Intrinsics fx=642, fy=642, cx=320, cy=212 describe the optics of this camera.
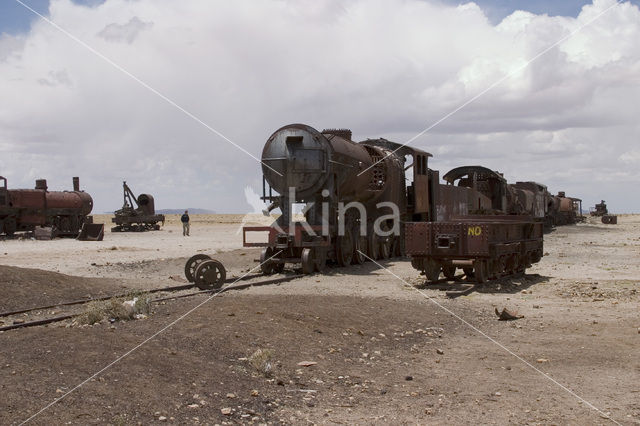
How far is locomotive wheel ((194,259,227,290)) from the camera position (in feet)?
46.4

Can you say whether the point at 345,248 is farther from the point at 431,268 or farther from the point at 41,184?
the point at 41,184

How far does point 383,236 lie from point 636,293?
10.2m

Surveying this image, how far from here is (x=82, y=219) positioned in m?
40.2

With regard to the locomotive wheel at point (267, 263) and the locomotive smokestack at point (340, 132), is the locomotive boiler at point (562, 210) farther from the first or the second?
the locomotive wheel at point (267, 263)

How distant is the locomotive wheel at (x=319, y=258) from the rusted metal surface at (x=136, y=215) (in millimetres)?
27935

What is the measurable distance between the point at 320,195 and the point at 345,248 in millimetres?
2077

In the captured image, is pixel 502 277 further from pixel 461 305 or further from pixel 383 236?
pixel 383 236

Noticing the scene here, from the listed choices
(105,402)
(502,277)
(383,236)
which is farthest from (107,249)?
(105,402)

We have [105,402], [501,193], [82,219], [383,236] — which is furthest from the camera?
[82,219]

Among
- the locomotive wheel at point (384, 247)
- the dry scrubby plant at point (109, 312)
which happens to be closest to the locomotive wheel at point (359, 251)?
the locomotive wheel at point (384, 247)

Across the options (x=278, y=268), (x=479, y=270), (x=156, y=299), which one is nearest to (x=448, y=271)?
(x=479, y=270)

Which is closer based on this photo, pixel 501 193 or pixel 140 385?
pixel 140 385

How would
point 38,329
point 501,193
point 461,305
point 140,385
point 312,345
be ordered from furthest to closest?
point 501,193
point 461,305
point 38,329
point 312,345
point 140,385

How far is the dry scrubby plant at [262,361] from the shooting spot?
7.16 metres
